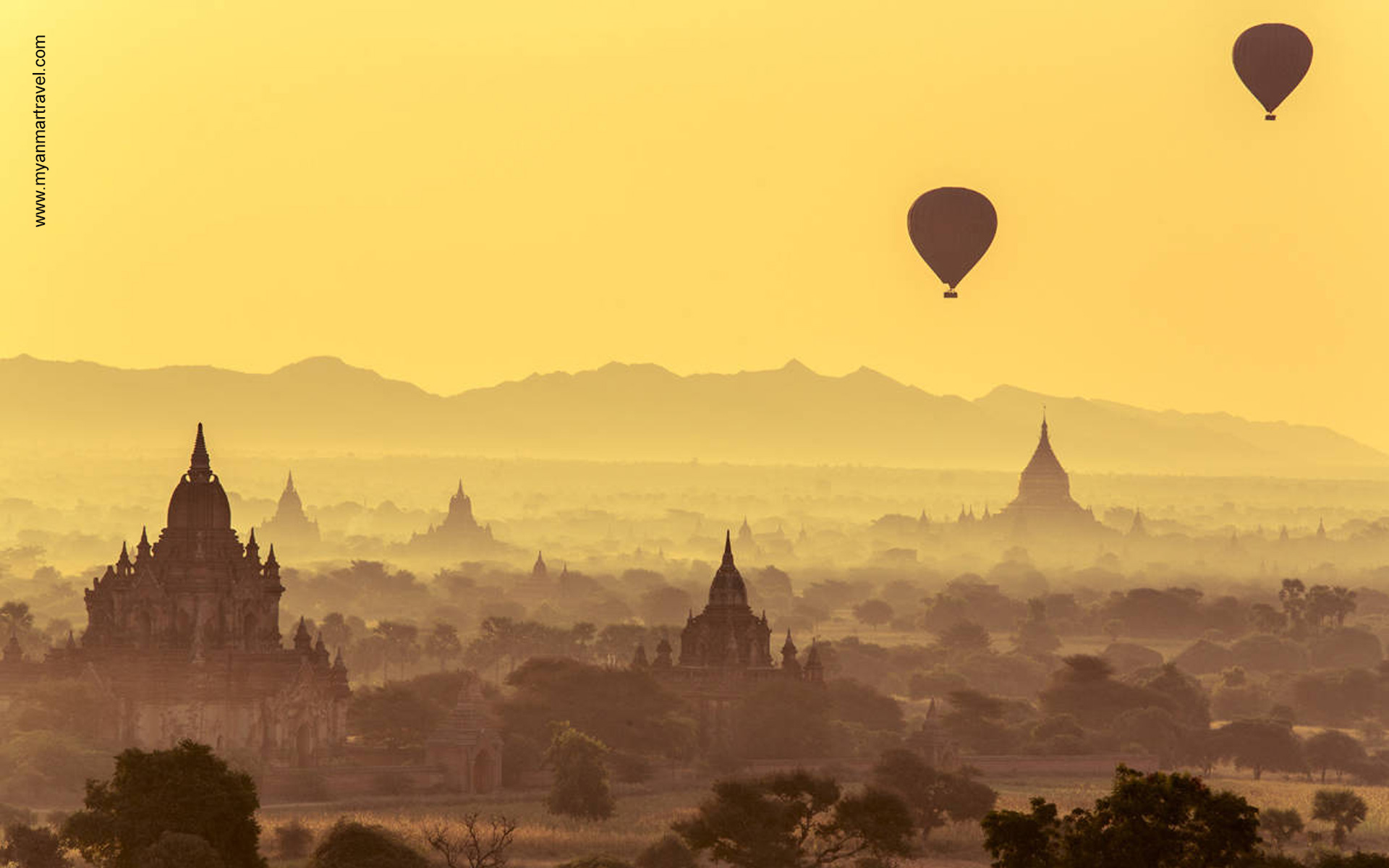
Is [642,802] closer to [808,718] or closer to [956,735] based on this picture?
[808,718]

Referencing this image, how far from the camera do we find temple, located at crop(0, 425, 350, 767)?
11550cm

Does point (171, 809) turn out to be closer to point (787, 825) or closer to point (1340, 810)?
point (787, 825)

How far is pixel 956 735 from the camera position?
431 feet

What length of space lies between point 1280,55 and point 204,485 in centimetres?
6440

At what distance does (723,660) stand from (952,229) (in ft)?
131

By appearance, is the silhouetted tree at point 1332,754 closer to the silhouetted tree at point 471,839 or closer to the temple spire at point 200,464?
the silhouetted tree at point 471,839

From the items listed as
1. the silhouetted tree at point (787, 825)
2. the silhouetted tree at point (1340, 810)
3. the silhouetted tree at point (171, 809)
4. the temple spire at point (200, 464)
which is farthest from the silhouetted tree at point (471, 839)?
the silhouetted tree at point (1340, 810)

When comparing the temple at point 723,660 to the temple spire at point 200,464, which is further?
the temple at point 723,660

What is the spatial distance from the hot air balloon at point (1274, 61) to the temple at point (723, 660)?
137 feet

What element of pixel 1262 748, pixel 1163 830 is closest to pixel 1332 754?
pixel 1262 748

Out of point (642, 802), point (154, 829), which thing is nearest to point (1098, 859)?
point (154, 829)

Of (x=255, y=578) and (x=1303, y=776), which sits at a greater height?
(x=255, y=578)

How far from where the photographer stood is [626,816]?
107938mm

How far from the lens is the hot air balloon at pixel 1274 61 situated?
6107 inches
